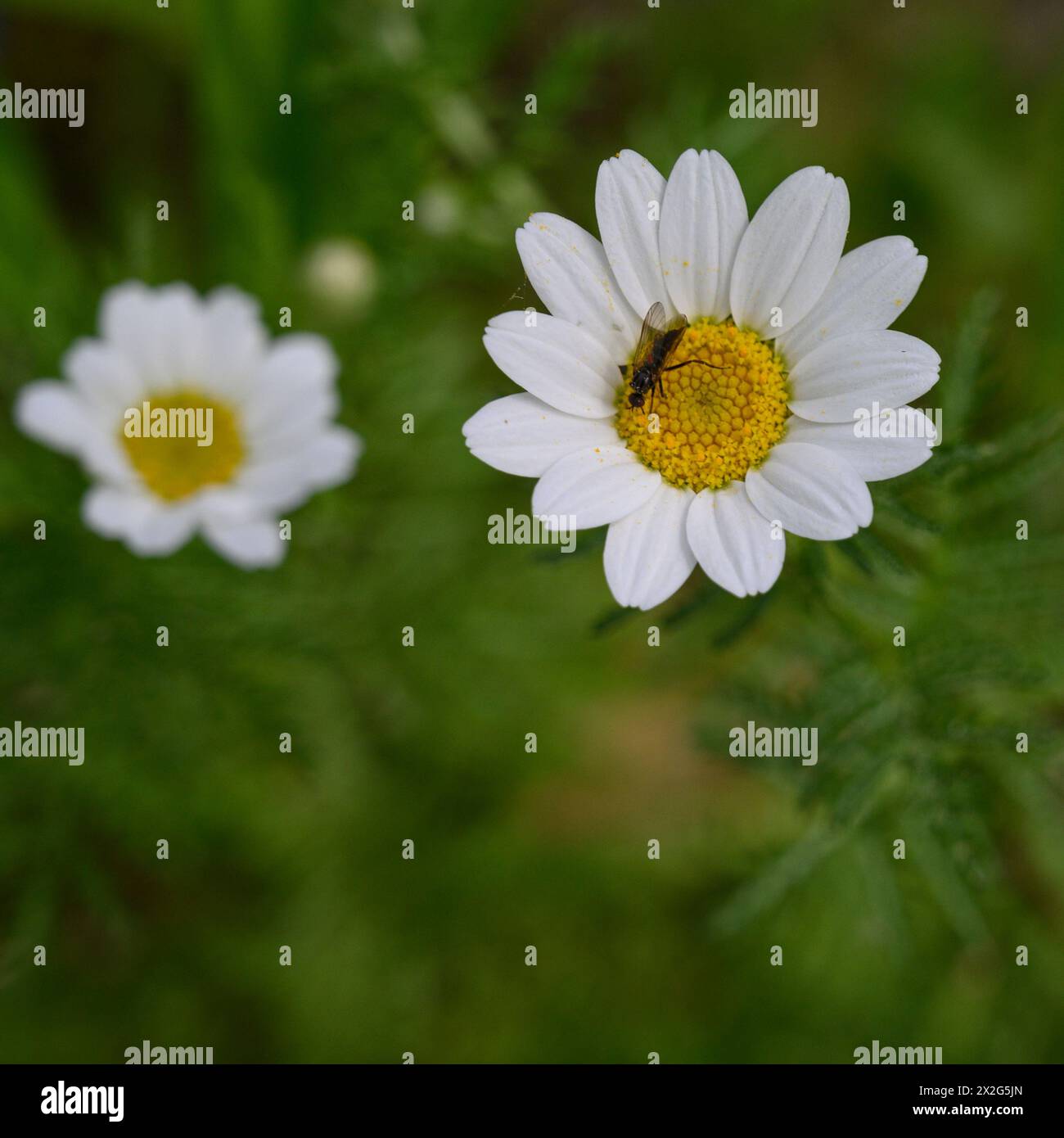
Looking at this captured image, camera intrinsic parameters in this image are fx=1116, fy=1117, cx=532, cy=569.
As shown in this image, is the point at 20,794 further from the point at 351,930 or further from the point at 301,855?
the point at 351,930

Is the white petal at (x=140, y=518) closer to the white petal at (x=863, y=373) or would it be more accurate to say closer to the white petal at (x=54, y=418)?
the white petal at (x=54, y=418)

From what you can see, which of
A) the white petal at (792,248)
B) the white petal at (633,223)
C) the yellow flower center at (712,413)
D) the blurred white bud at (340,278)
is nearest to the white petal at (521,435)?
the yellow flower center at (712,413)

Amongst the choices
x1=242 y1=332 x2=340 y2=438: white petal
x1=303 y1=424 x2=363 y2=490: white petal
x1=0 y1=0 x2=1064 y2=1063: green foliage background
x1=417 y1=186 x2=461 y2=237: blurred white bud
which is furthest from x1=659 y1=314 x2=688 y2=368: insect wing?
x1=417 y1=186 x2=461 y2=237: blurred white bud

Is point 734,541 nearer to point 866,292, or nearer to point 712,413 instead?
point 712,413

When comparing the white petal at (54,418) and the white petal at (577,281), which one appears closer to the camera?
the white petal at (577,281)

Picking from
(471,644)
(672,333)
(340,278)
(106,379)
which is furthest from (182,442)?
(672,333)

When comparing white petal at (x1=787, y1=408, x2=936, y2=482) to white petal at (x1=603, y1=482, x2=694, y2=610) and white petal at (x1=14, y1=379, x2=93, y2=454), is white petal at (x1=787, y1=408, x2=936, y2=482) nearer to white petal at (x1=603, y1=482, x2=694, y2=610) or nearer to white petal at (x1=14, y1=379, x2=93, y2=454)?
white petal at (x1=603, y1=482, x2=694, y2=610)
